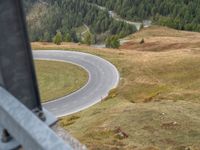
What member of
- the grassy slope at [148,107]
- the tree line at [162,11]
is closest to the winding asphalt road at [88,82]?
the grassy slope at [148,107]

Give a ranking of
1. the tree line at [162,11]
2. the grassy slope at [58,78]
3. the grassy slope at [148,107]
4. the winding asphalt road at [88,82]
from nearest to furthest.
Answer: the grassy slope at [148,107] → the winding asphalt road at [88,82] → the grassy slope at [58,78] → the tree line at [162,11]

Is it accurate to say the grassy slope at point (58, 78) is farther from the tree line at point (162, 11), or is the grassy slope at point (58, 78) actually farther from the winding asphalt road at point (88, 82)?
the tree line at point (162, 11)

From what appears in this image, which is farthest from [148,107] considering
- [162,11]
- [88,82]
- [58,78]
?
[162,11]

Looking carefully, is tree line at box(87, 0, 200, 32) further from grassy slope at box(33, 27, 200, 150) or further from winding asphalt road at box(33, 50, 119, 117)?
winding asphalt road at box(33, 50, 119, 117)

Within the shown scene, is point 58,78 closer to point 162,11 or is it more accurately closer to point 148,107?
point 148,107

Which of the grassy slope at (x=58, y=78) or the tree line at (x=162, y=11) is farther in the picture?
the tree line at (x=162, y=11)
